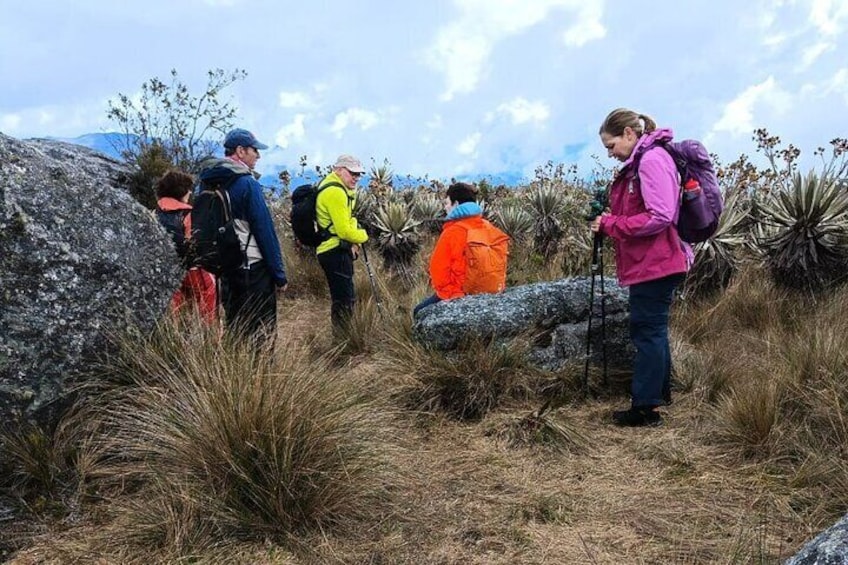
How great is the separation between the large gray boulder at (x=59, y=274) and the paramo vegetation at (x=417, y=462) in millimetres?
153

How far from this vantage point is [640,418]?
13.5 ft

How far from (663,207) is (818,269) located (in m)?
3.46

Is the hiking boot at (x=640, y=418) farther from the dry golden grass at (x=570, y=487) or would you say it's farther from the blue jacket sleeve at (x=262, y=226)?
the blue jacket sleeve at (x=262, y=226)

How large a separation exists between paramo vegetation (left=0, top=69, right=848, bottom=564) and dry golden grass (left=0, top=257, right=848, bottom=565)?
1 cm

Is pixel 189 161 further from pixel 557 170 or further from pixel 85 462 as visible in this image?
pixel 85 462

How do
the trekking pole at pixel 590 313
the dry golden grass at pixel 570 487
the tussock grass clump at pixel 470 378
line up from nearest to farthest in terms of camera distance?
A: the dry golden grass at pixel 570 487 → the tussock grass clump at pixel 470 378 → the trekking pole at pixel 590 313

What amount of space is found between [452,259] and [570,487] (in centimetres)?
249

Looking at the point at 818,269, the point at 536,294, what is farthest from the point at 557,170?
the point at 536,294

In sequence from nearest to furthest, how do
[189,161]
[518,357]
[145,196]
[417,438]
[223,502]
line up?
[223,502], [417,438], [518,357], [145,196], [189,161]

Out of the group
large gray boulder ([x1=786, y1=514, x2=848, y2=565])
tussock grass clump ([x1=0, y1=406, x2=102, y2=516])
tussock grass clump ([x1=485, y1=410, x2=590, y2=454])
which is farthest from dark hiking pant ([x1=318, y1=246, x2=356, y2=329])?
large gray boulder ([x1=786, y1=514, x2=848, y2=565])

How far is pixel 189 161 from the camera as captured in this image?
12.2 meters

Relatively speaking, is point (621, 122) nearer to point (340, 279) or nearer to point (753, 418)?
point (753, 418)

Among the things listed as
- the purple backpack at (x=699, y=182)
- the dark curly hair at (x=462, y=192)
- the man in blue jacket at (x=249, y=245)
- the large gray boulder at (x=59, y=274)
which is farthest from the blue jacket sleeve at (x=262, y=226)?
the purple backpack at (x=699, y=182)

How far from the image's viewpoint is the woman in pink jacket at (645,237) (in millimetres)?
3688
